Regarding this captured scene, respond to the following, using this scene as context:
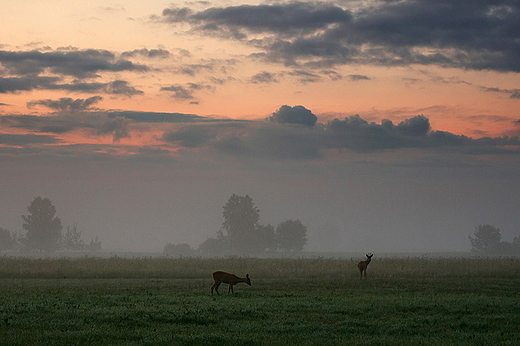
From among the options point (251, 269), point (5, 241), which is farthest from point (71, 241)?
point (251, 269)

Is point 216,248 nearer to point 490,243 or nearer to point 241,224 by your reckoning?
point 241,224

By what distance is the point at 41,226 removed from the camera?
5477 inches

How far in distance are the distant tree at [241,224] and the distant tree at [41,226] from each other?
1913 inches

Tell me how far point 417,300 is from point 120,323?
13375 millimetres

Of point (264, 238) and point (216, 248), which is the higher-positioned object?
point (264, 238)

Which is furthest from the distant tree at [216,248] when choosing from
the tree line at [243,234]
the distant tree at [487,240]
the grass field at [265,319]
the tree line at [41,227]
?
the grass field at [265,319]

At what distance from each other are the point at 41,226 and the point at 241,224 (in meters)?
55.7

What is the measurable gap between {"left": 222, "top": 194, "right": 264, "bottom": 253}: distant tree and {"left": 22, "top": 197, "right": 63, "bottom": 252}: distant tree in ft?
159

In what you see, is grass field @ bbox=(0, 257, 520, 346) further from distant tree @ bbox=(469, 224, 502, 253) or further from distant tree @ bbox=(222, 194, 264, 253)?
distant tree @ bbox=(469, 224, 502, 253)

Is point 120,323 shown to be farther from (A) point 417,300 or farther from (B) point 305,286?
(B) point 305,286

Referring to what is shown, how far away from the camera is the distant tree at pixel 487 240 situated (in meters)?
156

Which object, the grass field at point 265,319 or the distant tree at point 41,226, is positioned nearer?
the grass field at point 265,319

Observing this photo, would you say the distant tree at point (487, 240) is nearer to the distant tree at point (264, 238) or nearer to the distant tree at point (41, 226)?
the distant tree at point (264, 238)

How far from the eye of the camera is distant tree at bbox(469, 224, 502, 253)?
155950 millimetres
